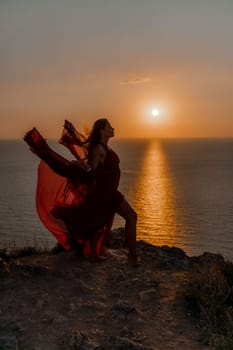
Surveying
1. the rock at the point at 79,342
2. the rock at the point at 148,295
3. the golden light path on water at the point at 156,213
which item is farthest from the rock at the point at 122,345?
the golden light path on water at the point at 156,213

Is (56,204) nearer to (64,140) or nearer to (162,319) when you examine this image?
(64,140)

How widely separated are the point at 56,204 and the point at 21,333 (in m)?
2.79

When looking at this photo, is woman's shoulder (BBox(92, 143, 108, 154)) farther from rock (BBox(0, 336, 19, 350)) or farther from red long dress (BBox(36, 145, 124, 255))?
rock (BBox(0, 336, 19, 350))

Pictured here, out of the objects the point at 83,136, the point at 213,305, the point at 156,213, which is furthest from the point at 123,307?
the point at 156,213

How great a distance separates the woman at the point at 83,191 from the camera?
24.9ft

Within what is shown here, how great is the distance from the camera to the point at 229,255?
26.7 metres

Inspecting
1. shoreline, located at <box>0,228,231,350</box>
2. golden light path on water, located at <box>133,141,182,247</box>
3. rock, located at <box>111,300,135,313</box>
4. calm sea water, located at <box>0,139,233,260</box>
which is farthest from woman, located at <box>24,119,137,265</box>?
golden light path on water, located at <box>133,141,182,247</box>

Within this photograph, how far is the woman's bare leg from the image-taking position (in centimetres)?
802

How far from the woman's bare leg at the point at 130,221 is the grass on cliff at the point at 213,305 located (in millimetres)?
1210

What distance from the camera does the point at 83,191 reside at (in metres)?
8.04

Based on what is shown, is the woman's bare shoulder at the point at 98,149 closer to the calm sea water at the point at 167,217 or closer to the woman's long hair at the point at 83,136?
the woman's long hair at the point at 83,136

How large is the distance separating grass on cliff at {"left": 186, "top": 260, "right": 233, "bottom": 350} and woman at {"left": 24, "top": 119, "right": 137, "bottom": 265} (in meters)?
1.57

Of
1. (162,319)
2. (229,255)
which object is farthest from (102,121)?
(229,255)

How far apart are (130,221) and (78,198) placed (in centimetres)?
96
